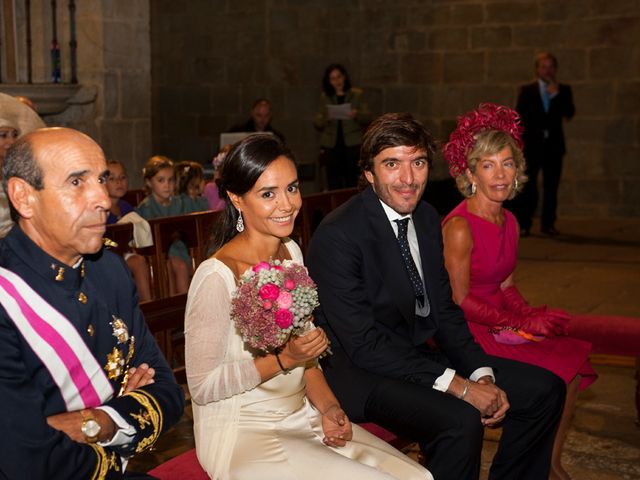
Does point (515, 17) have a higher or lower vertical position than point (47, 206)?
higher

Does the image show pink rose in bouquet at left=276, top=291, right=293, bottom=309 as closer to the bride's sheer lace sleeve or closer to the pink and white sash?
the bride's sheer lace sleeve

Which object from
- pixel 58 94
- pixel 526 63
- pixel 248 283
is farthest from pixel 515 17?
pixel 248 283

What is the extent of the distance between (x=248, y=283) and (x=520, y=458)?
5.04ft

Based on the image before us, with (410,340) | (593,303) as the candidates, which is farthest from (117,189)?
(593,303)

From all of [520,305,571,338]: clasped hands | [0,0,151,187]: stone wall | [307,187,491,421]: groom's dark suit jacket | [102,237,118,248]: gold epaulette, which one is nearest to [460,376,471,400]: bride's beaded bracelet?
[307,187,491,421]: groom's dark suit jacket

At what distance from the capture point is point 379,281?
3.45 meters

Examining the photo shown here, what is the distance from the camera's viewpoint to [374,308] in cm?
345

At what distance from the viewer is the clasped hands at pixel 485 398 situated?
3301 millimetres

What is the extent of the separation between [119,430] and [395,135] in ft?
5.44

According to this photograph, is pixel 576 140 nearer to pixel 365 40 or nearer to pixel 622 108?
pixel 622 108

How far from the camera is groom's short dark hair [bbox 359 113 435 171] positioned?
3449 mm

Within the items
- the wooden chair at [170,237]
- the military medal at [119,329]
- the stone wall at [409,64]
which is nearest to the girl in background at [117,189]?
the wooden chair at [170,237]

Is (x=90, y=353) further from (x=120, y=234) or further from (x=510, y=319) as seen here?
(x=510, y=319)

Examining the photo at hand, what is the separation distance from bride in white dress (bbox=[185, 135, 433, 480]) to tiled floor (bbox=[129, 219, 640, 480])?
1424 mm
